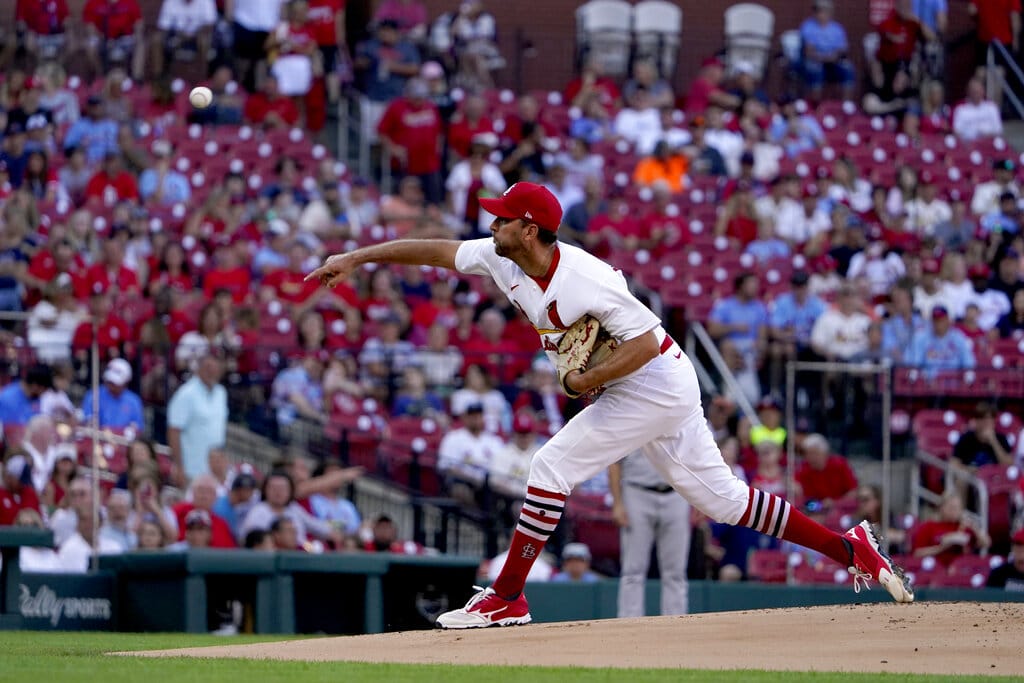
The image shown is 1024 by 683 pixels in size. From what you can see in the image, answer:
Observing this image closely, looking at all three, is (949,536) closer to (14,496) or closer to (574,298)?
(14,496)

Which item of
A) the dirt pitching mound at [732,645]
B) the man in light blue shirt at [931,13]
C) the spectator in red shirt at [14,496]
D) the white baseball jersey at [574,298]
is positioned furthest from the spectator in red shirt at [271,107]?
the dirt pitching mound at [732,645]

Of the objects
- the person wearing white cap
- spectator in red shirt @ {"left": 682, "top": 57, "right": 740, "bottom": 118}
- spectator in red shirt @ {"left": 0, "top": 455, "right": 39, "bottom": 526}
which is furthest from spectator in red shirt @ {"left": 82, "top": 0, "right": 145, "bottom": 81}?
spectator in red shirt @ {"left": 0, "top": 455, "right": 39, "bottom": 526}

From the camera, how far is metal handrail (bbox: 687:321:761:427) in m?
15.7

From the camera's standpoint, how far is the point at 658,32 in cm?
2403

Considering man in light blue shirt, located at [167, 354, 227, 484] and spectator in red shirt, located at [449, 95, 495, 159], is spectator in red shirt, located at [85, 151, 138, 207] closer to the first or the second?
spectator in red shirt, located at [449, 95, 495, 159]

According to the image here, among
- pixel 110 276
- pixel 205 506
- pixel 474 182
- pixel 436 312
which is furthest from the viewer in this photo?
pixel 474 182

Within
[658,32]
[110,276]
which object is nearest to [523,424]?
[110,276]

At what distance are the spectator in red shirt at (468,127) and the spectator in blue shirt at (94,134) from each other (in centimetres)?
386

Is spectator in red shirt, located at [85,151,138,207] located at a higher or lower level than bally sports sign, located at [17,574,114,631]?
higher

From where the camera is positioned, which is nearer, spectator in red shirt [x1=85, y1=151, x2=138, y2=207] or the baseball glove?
the baseball glove

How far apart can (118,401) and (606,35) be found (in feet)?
38.5

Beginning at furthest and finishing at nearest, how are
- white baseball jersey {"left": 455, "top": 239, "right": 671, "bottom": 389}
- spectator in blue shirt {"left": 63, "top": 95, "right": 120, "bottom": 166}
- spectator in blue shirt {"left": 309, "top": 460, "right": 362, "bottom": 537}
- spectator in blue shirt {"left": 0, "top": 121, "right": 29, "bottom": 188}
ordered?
1. spectator in blue shirt {"left": 63, "top": 95, "right": 120, "bottom": 166}
2. spectator in blue shirt {"left": 0, "top": 121, "right": 29, "bottom": 188}
3. spectator in blue shirt {"left": 309, "top": 460, "right": 362, "bottom": 537}
4. white baseball jersey {"left": 455, "top": 239, "right": 671, "bottom": 389}

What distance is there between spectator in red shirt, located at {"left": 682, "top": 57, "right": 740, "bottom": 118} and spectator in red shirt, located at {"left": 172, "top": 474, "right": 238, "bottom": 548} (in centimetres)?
1079

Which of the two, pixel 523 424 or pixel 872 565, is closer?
pixel 872 565
